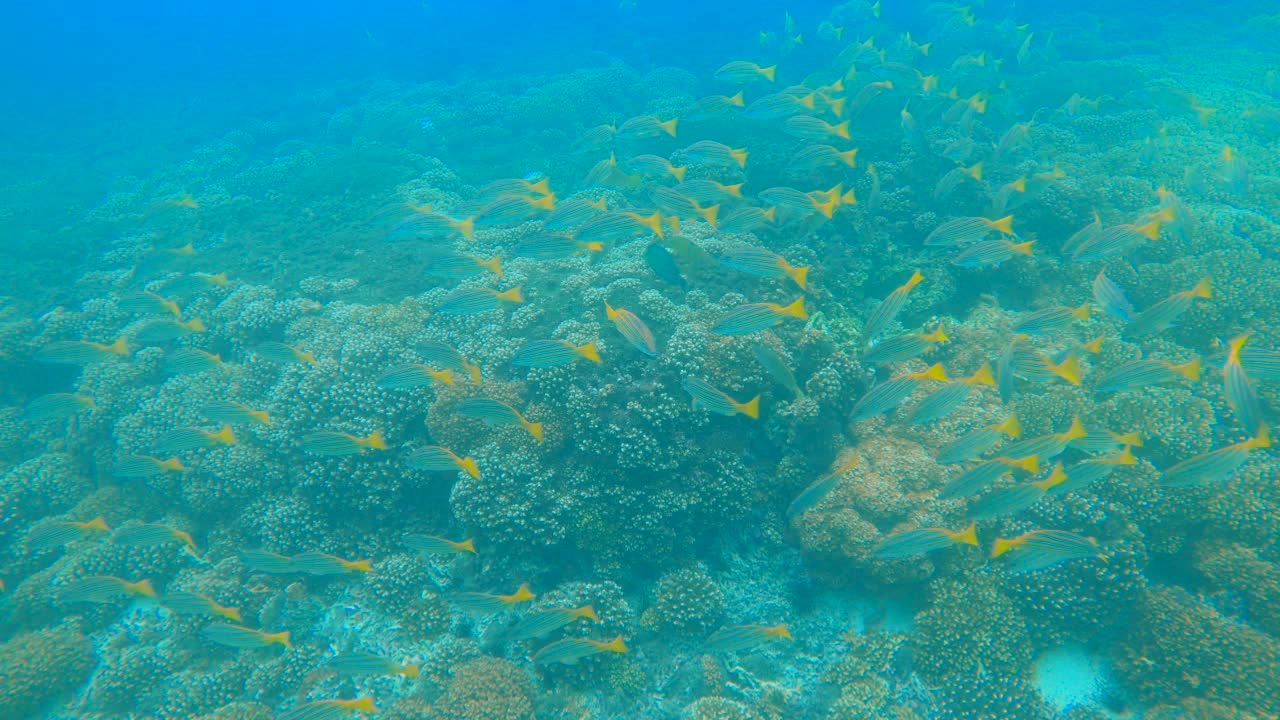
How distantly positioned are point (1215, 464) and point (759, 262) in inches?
151

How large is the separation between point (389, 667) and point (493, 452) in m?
1.94

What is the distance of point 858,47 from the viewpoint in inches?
458

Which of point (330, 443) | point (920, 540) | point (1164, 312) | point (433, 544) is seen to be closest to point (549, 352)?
point (433, 544)

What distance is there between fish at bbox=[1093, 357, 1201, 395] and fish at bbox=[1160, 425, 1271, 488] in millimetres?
629

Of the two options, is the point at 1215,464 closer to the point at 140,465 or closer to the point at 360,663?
the point at 360,663

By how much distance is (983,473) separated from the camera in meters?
→ 3.93

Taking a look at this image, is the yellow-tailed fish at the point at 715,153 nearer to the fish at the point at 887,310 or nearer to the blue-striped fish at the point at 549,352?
the fish at the point at 887,310

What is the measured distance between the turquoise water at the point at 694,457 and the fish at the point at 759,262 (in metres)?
0.04

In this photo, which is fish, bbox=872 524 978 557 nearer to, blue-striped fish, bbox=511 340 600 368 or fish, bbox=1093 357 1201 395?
fish, bbox=1093 357 1201 395

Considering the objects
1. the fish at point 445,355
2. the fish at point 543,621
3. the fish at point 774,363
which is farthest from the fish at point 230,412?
the fish at point 774,363

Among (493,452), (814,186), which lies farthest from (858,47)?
(493,452)

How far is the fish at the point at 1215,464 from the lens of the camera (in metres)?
3.68

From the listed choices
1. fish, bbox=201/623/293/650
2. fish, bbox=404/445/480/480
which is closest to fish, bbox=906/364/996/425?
fish, bbox=404/445/480/480

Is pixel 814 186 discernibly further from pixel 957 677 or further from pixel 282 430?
pixel 282 430
